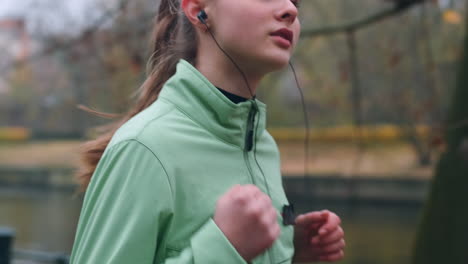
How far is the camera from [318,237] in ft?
5.33

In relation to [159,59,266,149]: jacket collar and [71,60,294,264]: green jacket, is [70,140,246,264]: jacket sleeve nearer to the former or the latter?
[71,60,294,264]: green jacket

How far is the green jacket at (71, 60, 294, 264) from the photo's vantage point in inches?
48.9

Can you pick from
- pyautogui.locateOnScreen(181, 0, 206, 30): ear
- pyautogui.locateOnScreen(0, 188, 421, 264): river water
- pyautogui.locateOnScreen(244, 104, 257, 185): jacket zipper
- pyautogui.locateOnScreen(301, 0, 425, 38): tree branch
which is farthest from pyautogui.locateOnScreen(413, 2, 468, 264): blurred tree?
pyautogui.locateOnScreen(0, 188, 421, 264): river water

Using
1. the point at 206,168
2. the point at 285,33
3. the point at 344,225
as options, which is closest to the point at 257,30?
the point at 285,33

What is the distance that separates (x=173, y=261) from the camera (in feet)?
4.09

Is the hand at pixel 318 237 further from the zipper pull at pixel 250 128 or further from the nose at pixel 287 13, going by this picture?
the nose at pixel 287 13

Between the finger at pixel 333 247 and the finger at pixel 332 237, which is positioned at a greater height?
the finger at pixel 332 237

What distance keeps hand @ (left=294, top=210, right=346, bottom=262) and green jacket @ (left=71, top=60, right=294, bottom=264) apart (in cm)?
17

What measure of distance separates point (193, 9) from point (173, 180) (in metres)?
0.40

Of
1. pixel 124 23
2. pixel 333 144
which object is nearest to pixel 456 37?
pixel 124 23

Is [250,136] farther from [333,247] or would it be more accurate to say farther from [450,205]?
[450,205]

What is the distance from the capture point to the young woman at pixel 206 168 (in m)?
1.24

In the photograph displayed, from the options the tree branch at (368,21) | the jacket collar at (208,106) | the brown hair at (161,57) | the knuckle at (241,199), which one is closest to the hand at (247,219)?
the knuckle at (241,199)

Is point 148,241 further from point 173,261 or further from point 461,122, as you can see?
point 461,122
